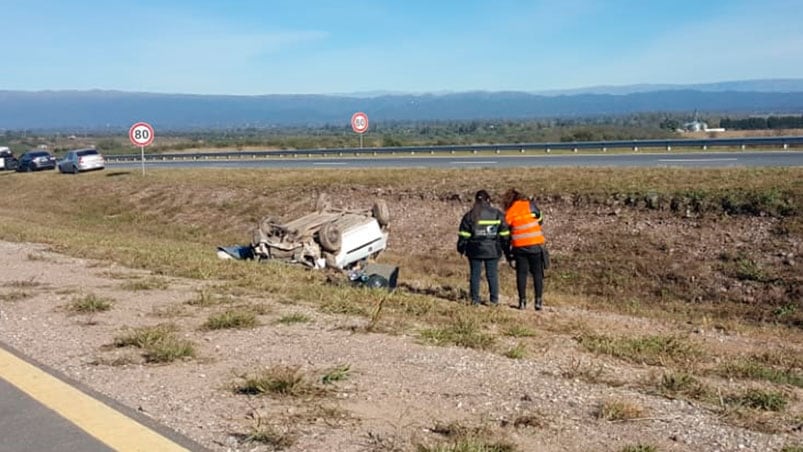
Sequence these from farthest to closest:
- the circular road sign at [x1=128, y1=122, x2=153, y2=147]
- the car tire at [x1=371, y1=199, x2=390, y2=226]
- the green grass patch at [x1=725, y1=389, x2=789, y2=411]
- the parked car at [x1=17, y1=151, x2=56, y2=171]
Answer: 1. the parked car at [x1=17, y1=151, x2=56, y2=171]
2. the circular road sign at [x1=128, y1=122, x2=153, y2=147]
3. the car tire at [x1=371, y1=199, x2=390, y2=226]
4. the green grass patch at [x1=725, y1=389, x2=789, y2=411]

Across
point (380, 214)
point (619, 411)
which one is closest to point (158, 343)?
point (619, 411)

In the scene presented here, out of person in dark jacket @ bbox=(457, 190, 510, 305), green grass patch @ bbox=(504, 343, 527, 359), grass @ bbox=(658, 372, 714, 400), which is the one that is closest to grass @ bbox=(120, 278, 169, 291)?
person in dark jacket @ bbox=(457, 190, 510, 305)

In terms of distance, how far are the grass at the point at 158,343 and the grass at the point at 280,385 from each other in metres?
1.07

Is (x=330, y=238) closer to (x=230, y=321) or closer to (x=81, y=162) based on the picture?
(x=230, y=321)

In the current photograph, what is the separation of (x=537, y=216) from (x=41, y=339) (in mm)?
6982

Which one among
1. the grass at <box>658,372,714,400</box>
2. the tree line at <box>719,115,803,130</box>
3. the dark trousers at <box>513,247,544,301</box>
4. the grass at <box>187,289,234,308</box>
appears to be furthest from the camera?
the tree line at <box>719,115,803,130</box>

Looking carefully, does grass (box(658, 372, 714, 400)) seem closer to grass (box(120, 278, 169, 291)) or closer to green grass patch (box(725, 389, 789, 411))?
green grass patch (box(725, 389, 789, 411))

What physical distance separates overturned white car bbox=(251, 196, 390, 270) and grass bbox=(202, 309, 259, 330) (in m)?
5.91

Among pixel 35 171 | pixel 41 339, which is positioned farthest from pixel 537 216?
pixel 35 171

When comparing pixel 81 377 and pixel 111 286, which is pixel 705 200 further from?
pixel 81 377

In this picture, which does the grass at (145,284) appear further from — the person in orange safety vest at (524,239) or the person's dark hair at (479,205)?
the person in orange safety vest at (524,239)

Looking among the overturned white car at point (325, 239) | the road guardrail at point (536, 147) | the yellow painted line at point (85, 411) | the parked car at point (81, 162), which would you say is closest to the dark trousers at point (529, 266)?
the overturned white car at point (325, 239)

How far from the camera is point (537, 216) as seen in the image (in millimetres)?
12508

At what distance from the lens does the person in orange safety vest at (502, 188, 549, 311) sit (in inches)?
487
